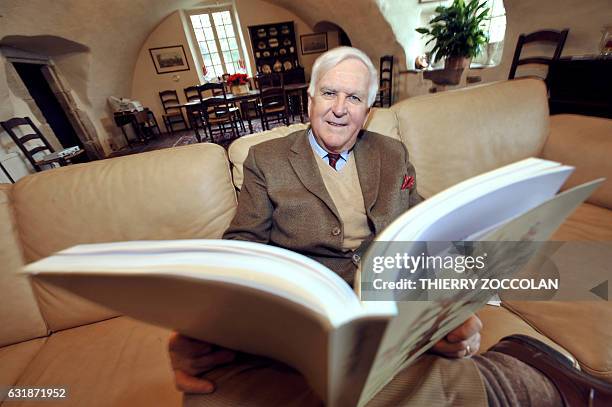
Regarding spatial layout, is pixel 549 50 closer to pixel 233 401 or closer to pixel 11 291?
pixel 233 401

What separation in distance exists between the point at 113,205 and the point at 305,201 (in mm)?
709

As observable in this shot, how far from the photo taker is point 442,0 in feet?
13.5

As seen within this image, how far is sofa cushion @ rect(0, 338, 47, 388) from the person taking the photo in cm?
79

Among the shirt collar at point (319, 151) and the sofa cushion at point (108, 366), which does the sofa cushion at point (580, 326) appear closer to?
the shirt collar at point (319, 151)

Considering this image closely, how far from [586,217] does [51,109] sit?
24.1 feet

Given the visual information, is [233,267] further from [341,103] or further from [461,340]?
[341,103]

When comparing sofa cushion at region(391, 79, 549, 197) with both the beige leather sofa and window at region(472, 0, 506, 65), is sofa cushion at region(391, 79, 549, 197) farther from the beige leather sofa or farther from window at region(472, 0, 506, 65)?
window at region(472, 0, 506, 65)

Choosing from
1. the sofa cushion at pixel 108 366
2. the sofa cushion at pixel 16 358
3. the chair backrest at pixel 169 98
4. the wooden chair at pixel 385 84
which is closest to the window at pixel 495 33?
the wooden chair at pixel 385 84

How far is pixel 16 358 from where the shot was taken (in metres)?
0.85

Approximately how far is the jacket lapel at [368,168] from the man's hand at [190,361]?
58cm

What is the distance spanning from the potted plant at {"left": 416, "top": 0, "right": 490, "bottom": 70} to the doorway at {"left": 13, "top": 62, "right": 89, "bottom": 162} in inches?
256

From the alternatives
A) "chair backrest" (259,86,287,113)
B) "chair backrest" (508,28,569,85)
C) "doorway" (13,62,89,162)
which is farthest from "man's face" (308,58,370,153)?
"doorway" (13,62,89,162)

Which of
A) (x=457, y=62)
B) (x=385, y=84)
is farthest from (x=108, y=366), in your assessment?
(x=385, y=84)

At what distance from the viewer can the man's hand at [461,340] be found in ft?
1.76
